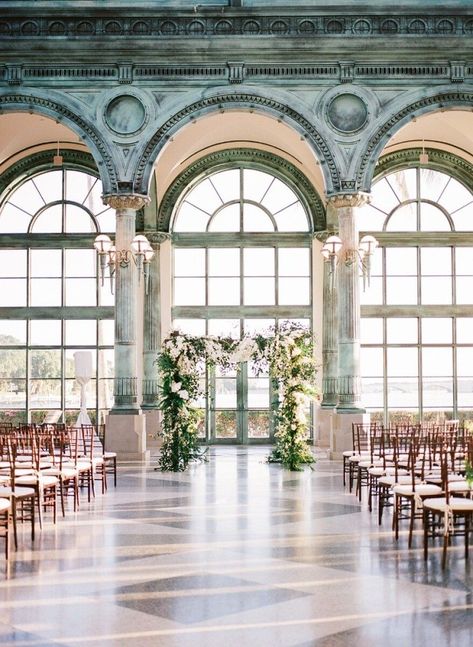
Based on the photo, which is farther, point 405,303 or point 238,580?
point 405,303

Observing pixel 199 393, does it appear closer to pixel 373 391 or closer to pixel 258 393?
pixel 258 393

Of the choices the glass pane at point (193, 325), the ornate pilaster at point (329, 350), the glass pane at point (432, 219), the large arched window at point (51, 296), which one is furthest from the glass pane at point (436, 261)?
the large arched window at point (51, 296)

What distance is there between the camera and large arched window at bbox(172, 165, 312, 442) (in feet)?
73.6

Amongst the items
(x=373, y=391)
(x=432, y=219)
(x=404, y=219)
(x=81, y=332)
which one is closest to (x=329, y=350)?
(x=373, y=391)

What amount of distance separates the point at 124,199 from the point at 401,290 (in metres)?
8.39

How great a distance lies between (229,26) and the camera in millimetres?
16906

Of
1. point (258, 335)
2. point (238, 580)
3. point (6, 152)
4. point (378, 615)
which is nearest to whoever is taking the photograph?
point (378, 615)

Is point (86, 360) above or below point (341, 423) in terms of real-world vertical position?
above

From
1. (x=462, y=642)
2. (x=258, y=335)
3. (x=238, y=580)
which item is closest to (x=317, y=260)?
(x=258, y=335)

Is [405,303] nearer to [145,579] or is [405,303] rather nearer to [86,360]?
[86,360]

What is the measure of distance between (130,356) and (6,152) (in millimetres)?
7038

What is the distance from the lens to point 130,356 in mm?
17141

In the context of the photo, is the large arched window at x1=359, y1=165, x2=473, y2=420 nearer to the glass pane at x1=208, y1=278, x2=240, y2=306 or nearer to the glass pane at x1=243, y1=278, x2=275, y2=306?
the glass pane at x1=243, y1=278, x2=275, y2=306

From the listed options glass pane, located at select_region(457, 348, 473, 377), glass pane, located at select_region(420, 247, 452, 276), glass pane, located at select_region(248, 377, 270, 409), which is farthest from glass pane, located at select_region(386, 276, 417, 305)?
glass pane, located at select_region(248, 377, 270, 409)
